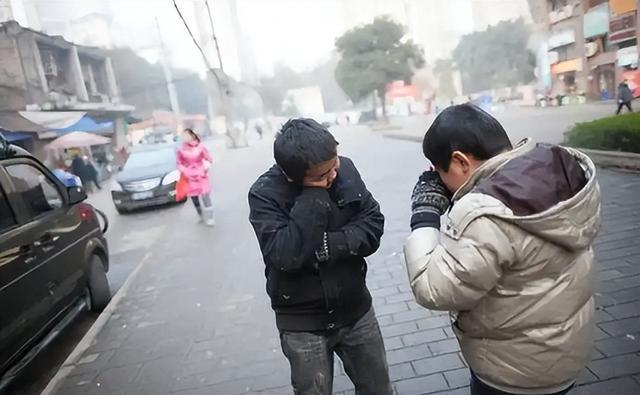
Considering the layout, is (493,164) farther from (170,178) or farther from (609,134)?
(170,178)

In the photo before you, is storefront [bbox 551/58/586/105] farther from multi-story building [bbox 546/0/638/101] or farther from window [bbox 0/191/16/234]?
window [bbox 0/191/16/234]

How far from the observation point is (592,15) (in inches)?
261

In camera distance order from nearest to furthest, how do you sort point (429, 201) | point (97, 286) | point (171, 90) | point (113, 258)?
point (429, 201), point (97, 286), point (113, 258), point (171, 90)

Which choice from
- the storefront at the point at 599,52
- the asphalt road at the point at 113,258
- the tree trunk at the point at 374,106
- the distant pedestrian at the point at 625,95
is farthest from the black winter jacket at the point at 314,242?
the tree trunk at the point at 374,106

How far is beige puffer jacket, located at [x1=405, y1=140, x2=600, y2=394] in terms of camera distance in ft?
3.22

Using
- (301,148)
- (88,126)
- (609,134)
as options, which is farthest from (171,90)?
(301,148)

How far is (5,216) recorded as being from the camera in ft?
9.52

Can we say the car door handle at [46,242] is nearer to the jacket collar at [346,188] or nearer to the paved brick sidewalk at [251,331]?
the paved brick sidewalk at [251,331]

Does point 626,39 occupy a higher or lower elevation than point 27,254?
higher

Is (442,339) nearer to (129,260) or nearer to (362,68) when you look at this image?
(129,260)

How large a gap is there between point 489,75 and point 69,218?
26.2 ft

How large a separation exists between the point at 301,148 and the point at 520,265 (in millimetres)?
576

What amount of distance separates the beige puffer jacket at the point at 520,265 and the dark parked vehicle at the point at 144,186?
7.98 metres

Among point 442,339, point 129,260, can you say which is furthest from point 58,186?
point 442,339
